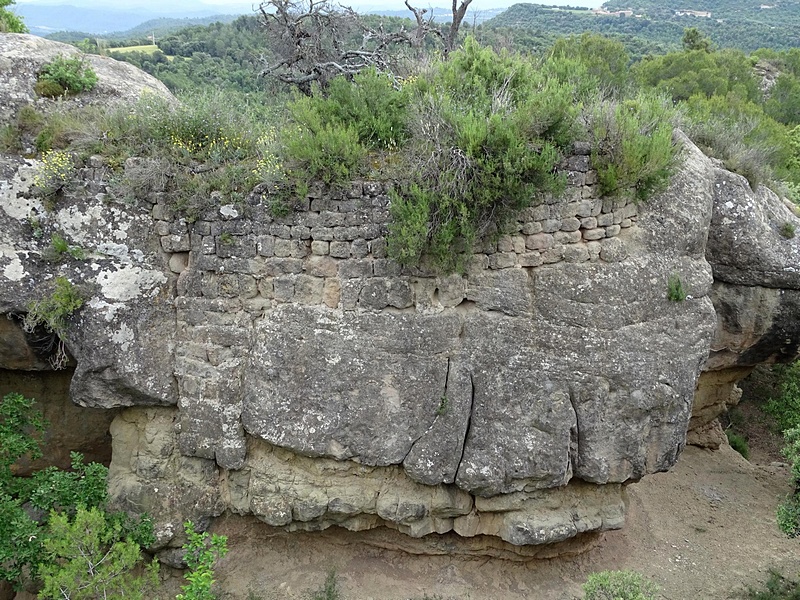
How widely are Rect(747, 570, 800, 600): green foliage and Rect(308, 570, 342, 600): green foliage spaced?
17.2 ft

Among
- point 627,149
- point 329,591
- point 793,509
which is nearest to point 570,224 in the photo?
point 627,149

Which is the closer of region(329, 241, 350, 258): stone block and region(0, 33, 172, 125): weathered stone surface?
region(329, 241, 350, 258): stone block

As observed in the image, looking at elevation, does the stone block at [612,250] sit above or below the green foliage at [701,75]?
below

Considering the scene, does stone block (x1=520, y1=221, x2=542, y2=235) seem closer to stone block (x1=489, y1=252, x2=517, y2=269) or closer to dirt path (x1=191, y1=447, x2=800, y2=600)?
stone block (x1=489, y1=252, x2=517, y2=269)

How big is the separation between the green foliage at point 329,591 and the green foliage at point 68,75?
6.88 m

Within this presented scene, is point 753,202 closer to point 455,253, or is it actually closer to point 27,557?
point 455,253

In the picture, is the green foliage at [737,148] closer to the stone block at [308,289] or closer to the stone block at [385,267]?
the stone block at [385,267]

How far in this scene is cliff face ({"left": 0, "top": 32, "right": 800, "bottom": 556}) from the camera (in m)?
6.57

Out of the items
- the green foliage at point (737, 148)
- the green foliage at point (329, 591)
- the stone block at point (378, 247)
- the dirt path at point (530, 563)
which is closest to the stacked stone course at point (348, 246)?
the stone block at point (378, 247)

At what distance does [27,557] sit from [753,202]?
9.79 m

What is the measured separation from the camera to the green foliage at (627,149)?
6379 millimetres

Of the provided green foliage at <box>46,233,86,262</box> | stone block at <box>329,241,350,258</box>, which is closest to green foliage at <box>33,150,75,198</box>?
green foliage at <box>46,233,86,262</box>

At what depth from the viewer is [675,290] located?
22.9ft

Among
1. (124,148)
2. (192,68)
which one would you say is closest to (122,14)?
(192,68)
